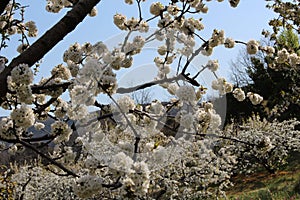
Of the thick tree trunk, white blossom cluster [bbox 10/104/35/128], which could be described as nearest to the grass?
white blossom cluster [bbox 10/104/35/128]

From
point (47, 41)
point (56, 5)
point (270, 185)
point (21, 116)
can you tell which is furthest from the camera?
point (270, 185)

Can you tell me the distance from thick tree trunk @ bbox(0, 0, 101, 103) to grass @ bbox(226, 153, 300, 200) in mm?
4571

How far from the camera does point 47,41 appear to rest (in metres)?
1.51

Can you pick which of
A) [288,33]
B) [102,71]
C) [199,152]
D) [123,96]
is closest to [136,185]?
[102,71]

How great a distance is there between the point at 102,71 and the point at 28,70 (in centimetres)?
41

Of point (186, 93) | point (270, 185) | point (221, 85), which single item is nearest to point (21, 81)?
point (186, 93)

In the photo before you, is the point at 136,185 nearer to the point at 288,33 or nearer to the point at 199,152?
the point at 199,152

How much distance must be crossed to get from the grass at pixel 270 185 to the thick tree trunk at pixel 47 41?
4571mm

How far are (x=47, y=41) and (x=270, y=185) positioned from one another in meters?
6.67

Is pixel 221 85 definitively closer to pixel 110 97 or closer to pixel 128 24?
pixel 128 24

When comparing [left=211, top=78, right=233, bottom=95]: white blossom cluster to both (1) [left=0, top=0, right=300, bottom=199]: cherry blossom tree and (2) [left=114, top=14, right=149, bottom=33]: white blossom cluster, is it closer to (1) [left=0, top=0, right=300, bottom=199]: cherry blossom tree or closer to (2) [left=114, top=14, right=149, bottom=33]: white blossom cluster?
(1) [left=0, top=0, right=300, bottom=199]: cherry blossom tree

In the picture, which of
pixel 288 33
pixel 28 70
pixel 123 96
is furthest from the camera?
pixel 288 33

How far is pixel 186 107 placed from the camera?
8.61 feet

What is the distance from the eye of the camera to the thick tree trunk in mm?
1513
